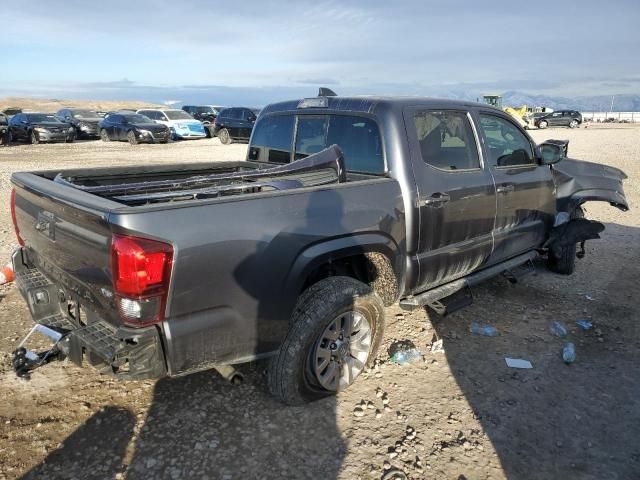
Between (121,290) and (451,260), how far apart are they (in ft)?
8.35

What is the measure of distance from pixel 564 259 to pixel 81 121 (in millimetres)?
25724

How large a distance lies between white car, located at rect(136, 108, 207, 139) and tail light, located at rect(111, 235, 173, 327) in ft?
79.7

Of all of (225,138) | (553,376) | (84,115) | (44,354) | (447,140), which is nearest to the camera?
(44,354)

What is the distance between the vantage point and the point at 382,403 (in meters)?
3.23

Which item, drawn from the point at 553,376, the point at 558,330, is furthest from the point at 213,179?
the point at 558,330

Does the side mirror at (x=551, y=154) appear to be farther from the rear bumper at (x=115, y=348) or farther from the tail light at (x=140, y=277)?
the rear bumper at (x=115, y=348)

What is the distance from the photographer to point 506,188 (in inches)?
168

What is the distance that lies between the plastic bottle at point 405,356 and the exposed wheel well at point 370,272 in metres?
0.45

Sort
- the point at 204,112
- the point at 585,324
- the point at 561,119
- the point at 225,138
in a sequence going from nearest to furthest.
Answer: the point at 585,324 → the point at 225,138 → the point at 204,112 → the point at 561,119

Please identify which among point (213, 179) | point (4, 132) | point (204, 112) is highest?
point (213, 179)

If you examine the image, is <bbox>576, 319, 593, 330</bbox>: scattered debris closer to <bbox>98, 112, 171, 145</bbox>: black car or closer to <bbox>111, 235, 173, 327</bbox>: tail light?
<bbox>111, 235, 173, 327</bbox>: tail light

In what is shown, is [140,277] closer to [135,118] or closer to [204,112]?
[135,118]

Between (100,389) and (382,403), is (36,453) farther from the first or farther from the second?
(382,403)

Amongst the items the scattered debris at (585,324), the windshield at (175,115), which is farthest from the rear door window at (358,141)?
the windshield at (175,115)
